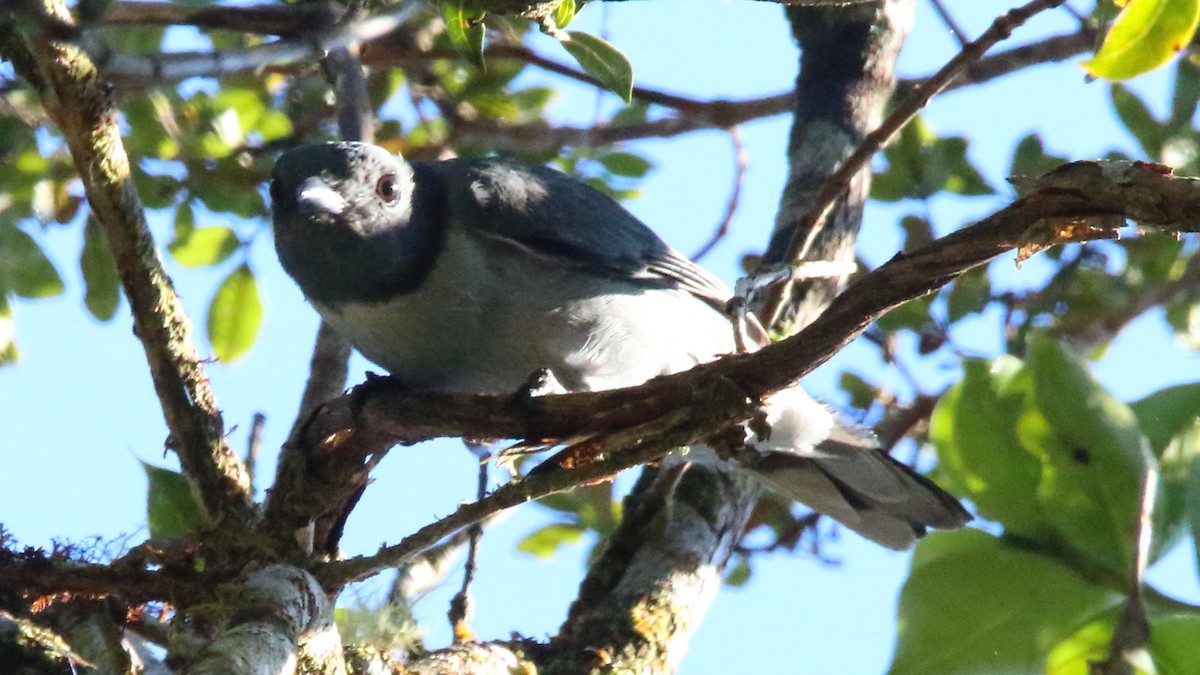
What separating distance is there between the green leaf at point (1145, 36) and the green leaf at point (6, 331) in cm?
362

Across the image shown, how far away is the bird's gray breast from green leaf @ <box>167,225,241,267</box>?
96 centimetres

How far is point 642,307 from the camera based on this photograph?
398cm

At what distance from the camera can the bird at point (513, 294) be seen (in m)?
3.71

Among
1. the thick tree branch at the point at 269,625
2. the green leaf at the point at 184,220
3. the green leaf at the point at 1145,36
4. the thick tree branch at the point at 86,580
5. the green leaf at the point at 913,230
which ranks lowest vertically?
the thick tree branch at the point at 269,625

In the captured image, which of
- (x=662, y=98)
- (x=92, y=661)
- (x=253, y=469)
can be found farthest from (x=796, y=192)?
(x=92, y=661)

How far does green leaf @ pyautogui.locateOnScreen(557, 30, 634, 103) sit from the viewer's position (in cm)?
253

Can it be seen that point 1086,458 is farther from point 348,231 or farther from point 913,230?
point 913,230

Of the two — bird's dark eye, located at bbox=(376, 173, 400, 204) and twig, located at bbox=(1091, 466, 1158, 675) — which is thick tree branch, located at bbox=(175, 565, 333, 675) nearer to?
twig, located at bbox=(1091, 466, 1158, 675)

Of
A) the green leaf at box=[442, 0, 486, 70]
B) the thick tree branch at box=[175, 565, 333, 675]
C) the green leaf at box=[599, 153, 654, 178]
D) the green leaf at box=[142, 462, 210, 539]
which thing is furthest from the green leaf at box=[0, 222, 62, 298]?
the green leaf at box=[442, 0, 486, 70]

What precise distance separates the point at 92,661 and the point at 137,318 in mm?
801

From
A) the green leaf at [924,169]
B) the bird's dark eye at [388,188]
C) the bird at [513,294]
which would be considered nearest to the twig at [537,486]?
the bird at [513,294]

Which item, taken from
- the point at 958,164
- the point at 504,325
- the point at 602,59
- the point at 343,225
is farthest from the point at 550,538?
the point at 602,59

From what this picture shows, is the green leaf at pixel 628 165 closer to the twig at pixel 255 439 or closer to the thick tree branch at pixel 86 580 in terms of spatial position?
the twig at pixel 255 439

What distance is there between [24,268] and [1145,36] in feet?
11.8
